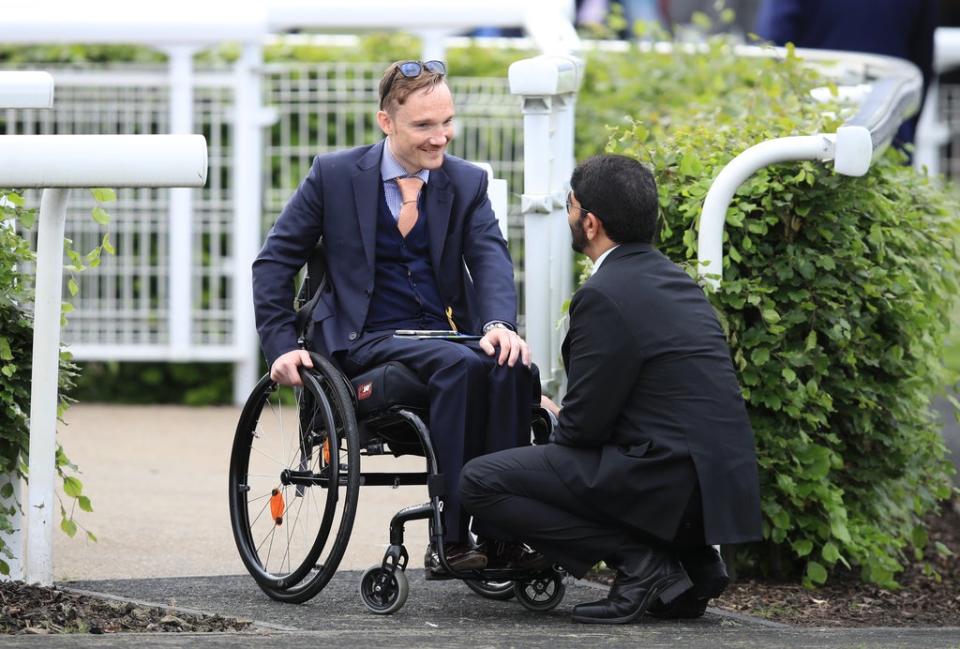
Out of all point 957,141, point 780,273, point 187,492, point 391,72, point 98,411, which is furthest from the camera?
point 957,141

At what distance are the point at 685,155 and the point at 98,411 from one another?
168 inches

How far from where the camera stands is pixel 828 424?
5.09 m

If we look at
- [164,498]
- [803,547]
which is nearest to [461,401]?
[803,547]

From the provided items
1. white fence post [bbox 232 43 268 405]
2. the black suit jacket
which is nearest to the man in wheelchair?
the black suit jacket

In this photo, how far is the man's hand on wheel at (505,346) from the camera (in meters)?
4.32

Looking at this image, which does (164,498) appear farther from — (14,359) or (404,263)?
(404,263)

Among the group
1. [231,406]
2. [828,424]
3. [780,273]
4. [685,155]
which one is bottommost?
[231,406]

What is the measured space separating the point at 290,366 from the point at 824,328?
155cm

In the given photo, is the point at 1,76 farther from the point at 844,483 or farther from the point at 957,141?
the point at 957,141

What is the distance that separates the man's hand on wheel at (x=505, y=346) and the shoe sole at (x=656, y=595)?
0.63 metres

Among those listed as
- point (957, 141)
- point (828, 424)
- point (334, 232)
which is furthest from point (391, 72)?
point (957, 141)

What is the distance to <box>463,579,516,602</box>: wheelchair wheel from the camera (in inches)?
181

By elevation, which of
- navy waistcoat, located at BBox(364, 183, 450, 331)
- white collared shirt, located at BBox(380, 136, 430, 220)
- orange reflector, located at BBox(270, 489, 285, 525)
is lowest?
orange reflector, located at BBox(270, 489, 285, 525)

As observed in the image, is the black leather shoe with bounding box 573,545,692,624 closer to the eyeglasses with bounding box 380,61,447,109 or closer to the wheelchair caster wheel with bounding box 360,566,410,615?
the wheelchair caster wheel with bounding box 360,566,410,615
